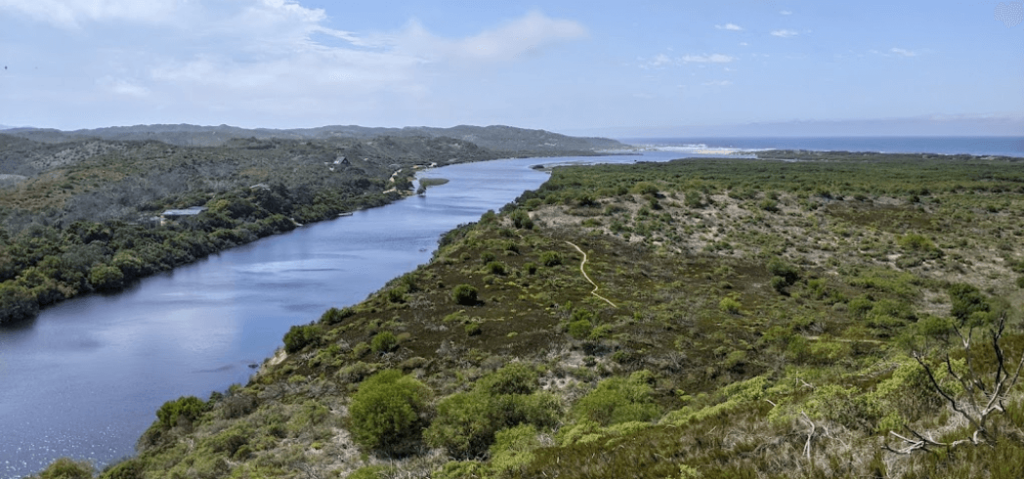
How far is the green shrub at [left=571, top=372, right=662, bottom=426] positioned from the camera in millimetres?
13602

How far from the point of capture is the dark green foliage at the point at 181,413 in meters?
21.1

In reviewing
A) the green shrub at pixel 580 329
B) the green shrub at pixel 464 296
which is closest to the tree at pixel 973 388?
the green shrub at pixel 580 329

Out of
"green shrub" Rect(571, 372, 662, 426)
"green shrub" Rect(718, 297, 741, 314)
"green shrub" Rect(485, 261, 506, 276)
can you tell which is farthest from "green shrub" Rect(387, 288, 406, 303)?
"green shrub" Rect(571, 372, 662, 426)

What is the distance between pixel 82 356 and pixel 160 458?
1967cm

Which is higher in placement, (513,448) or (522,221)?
(522,221)

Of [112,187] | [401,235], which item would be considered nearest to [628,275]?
[401,235]

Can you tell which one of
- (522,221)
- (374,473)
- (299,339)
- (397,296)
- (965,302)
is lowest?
(299,339)

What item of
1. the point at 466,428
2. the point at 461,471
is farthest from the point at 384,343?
the point at 461,471

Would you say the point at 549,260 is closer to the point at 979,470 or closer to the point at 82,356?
the point at 82,356

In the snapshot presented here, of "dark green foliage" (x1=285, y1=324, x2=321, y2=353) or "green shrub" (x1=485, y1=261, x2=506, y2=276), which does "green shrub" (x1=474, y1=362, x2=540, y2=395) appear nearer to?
"dark green foliage" (x1=285, y1=324, x2=321, y2=353)

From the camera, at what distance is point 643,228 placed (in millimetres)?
48469

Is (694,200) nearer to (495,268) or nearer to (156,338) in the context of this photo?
(495,268)

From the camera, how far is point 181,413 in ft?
70.4

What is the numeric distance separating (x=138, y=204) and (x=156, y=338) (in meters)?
51.8
